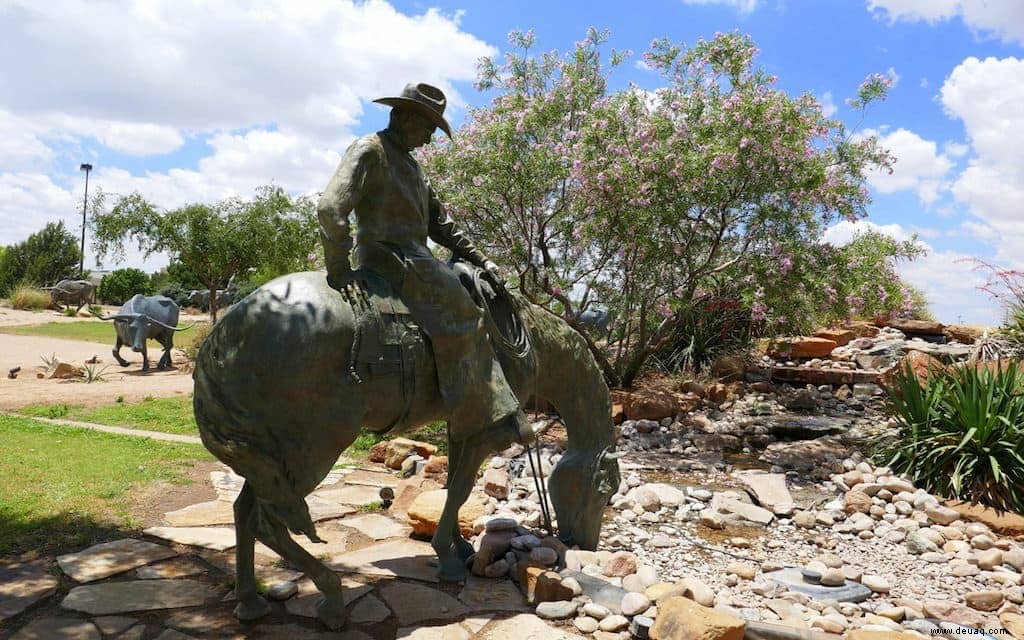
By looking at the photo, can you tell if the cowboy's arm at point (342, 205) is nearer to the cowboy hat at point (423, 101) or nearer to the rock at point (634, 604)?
the cowboy hat at point (423, 101)

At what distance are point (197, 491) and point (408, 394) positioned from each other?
3.27 meters

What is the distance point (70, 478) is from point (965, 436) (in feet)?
27.0

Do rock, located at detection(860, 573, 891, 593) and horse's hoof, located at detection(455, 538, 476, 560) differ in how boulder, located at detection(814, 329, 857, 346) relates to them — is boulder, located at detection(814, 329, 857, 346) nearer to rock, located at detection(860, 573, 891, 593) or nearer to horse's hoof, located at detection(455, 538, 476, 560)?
rock, located at detection(860, 573, 891, 593)


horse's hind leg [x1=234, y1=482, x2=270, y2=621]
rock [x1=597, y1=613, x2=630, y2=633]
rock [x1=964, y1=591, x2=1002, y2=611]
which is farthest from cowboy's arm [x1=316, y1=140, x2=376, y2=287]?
rock [x1=964, y1=591, x2=1002, y2=611]

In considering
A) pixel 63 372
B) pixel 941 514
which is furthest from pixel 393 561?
pixel 63 372

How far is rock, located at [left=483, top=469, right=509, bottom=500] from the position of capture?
6270 millimetres

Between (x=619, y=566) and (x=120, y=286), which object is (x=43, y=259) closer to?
(x=120, y=286)

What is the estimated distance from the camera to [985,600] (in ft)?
14.3

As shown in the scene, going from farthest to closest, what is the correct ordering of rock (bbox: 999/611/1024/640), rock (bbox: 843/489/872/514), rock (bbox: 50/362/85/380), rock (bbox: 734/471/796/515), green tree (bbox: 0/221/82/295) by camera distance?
green tree (bbox: 0/221/82/295)
rock (bbox: 50/362/85/380)
rock (bbox: 734/471/796/515)
rock (bbox: 843/489/872/514)
rock (bbox: 999/611/1024/640)

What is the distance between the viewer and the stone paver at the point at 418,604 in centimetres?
337

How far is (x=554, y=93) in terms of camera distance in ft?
33.1

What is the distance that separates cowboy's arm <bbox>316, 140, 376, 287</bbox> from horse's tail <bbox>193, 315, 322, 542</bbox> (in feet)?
1.81

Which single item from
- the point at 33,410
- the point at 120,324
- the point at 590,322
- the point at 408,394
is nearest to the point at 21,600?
the point at 408,394

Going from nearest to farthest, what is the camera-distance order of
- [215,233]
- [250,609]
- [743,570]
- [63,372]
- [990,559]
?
[250,609], [743,570], [990,559], [63,372], [215,233]
